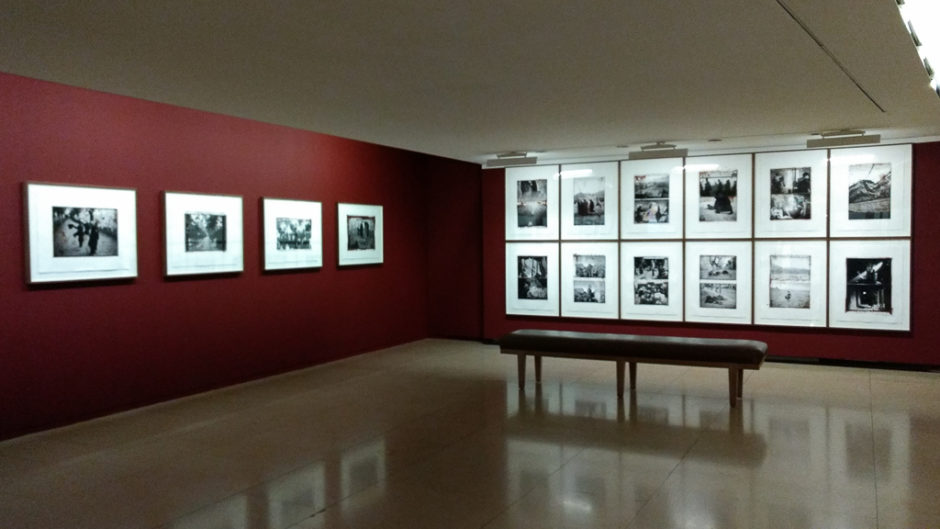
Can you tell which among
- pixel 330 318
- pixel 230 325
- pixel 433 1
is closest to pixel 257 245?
pixel 230 325

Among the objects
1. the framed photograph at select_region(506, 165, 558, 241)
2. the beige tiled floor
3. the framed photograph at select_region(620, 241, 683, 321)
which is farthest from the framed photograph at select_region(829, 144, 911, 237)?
the framed photograph at select_region(506, 165, 558, 241)

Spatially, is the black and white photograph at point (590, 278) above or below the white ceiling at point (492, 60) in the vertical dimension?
below

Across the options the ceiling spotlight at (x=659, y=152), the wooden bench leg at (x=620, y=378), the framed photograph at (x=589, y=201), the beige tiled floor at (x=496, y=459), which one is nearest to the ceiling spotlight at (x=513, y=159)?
the framed photograph at (x=589, y=201)

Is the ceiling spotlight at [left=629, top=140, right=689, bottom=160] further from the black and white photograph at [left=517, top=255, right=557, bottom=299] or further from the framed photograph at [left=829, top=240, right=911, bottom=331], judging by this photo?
the black and white photograph at [left=517, top=255, right=557, bottom=299]

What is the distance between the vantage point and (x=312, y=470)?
6234mm

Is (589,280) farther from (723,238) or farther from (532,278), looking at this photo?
(723,238)

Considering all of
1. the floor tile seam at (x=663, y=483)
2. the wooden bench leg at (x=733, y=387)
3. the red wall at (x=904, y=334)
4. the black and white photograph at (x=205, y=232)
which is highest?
the black and white photograph at (x=205, y=232)

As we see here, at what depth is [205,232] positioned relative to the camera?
9.47 metres

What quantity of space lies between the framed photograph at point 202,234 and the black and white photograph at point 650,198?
6.66 metres

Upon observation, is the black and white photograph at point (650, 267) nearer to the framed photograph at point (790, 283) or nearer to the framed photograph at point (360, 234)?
the framed photograph at point (790, 283)

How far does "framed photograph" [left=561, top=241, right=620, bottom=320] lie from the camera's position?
41.3 feet

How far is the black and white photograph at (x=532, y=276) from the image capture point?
43.5 ft

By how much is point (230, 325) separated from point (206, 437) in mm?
2816

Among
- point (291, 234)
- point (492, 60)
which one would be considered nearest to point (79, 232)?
point (291, 234)
